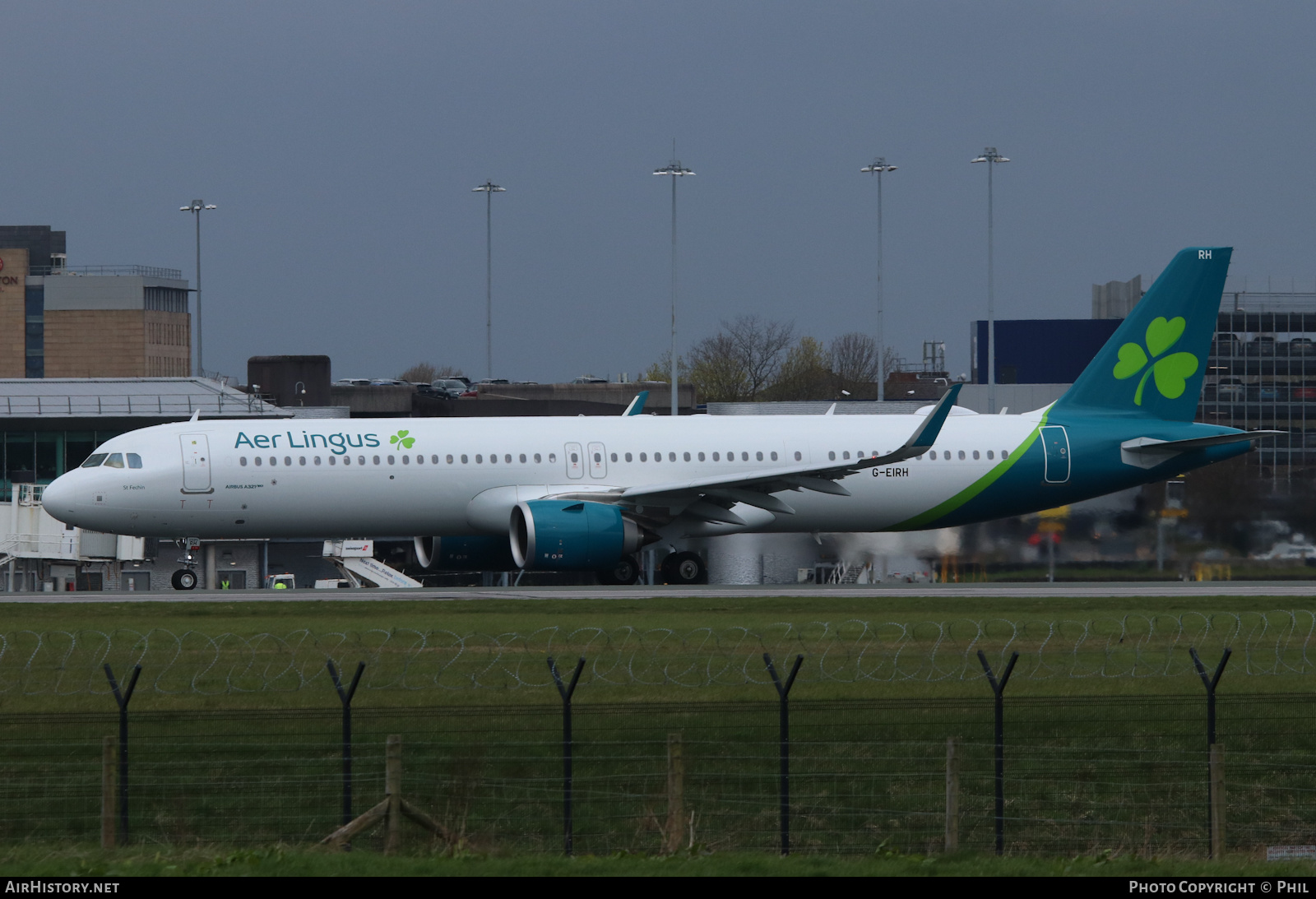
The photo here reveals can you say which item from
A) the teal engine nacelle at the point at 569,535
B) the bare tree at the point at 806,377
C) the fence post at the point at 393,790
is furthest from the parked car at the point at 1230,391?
the fence post at the point at 393,790

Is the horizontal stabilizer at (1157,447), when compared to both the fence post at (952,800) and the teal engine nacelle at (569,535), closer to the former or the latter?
the teal engine nacelle at (569,535)

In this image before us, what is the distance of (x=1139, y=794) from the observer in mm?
17656

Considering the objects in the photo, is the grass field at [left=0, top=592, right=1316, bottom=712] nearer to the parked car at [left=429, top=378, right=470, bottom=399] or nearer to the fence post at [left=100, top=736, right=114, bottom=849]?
the fence post at [left=100, top=736, right=114, bottom=849]

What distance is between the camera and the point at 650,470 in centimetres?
3650

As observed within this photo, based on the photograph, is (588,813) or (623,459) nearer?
(588,813)

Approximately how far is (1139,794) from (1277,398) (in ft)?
297

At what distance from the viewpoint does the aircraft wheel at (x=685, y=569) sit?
3694 cm

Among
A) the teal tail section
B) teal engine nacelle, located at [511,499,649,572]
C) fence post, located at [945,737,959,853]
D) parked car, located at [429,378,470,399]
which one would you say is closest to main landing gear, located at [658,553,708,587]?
teal engine nacelle, located at [511,499,649,572]

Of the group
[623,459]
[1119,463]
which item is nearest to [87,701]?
[623,459]

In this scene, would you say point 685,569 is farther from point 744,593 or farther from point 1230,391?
point 1230,391

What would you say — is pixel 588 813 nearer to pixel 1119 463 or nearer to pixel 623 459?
pixel 623 459

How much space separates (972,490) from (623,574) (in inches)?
312

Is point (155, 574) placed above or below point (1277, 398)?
below
